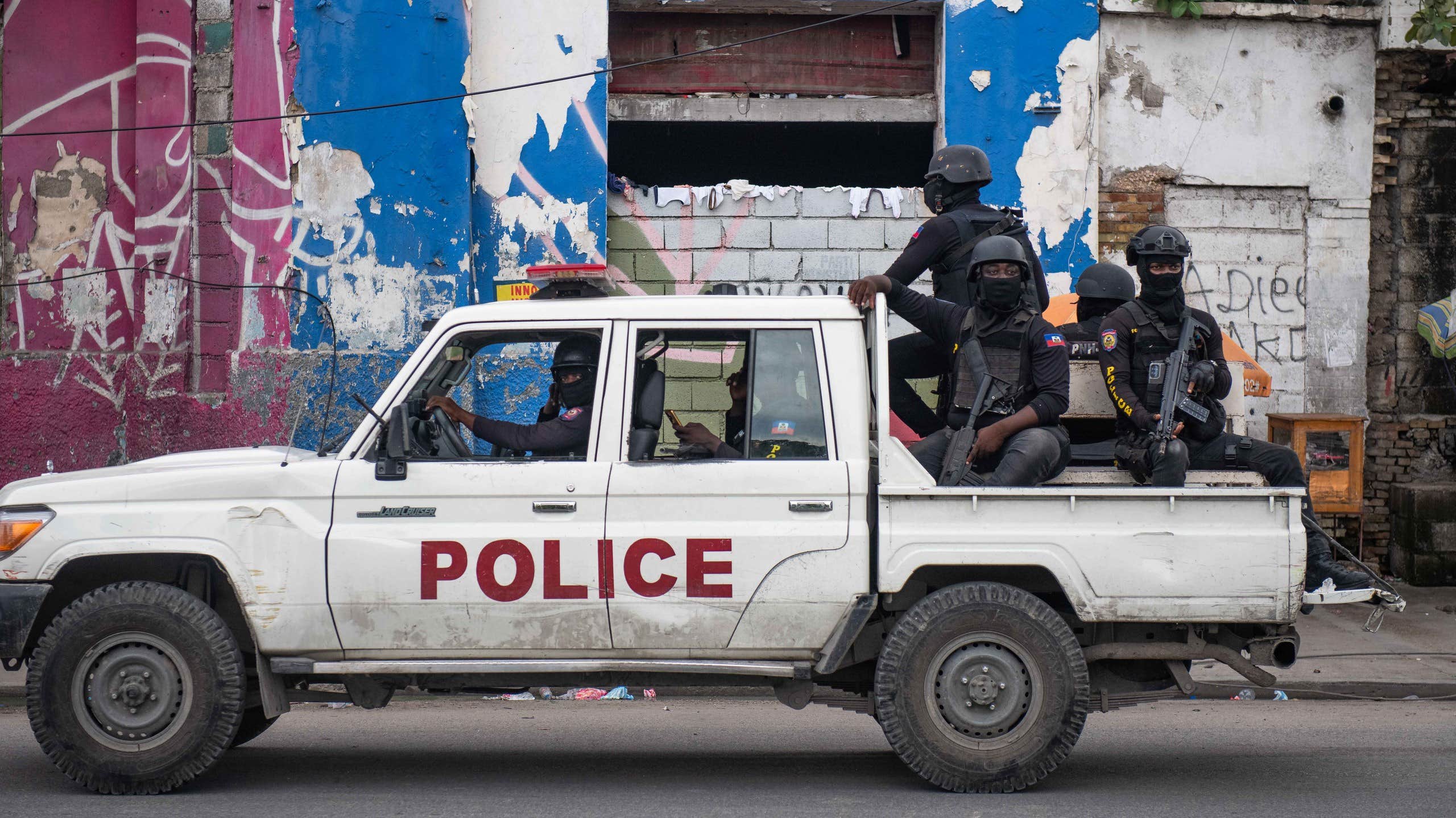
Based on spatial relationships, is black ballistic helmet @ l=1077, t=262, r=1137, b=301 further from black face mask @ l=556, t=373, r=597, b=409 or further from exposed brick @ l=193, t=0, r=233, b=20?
exposed brick @ l=193, t=0, r=233, b=20

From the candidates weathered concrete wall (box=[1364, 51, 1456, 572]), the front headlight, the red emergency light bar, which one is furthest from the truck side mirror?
weathered concrete wall (box=[1364, 51, 1456, 572])

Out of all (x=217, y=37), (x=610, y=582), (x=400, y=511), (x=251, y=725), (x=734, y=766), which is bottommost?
(x=734, y=766)

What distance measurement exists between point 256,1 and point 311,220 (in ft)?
5.64

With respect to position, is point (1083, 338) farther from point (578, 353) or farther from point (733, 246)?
point (733, 246)

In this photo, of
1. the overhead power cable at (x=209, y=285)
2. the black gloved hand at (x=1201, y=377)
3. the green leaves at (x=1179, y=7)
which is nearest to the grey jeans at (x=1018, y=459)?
the black gloved hand at (x=1201, y=377)

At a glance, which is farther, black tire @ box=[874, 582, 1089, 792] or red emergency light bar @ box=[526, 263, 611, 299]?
red emergency light bar @ box=[526, 263, 611, 299]

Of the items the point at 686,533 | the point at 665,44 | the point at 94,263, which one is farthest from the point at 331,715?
the point at 665,44

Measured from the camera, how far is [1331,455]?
10.5 metres

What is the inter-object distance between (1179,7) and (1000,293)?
20.4 ft

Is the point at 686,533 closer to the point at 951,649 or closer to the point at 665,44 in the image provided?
Answer: the point at 951,649

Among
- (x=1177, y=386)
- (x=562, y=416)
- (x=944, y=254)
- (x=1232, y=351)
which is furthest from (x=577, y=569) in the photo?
(x=1232, y=351)

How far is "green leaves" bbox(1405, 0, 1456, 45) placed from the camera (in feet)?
31.7

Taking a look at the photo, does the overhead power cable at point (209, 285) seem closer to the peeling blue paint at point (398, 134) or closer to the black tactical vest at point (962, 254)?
the peeling blue paint at point (398, 134)

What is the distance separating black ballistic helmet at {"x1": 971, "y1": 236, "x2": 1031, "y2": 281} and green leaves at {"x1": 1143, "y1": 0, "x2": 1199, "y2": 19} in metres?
6.00
